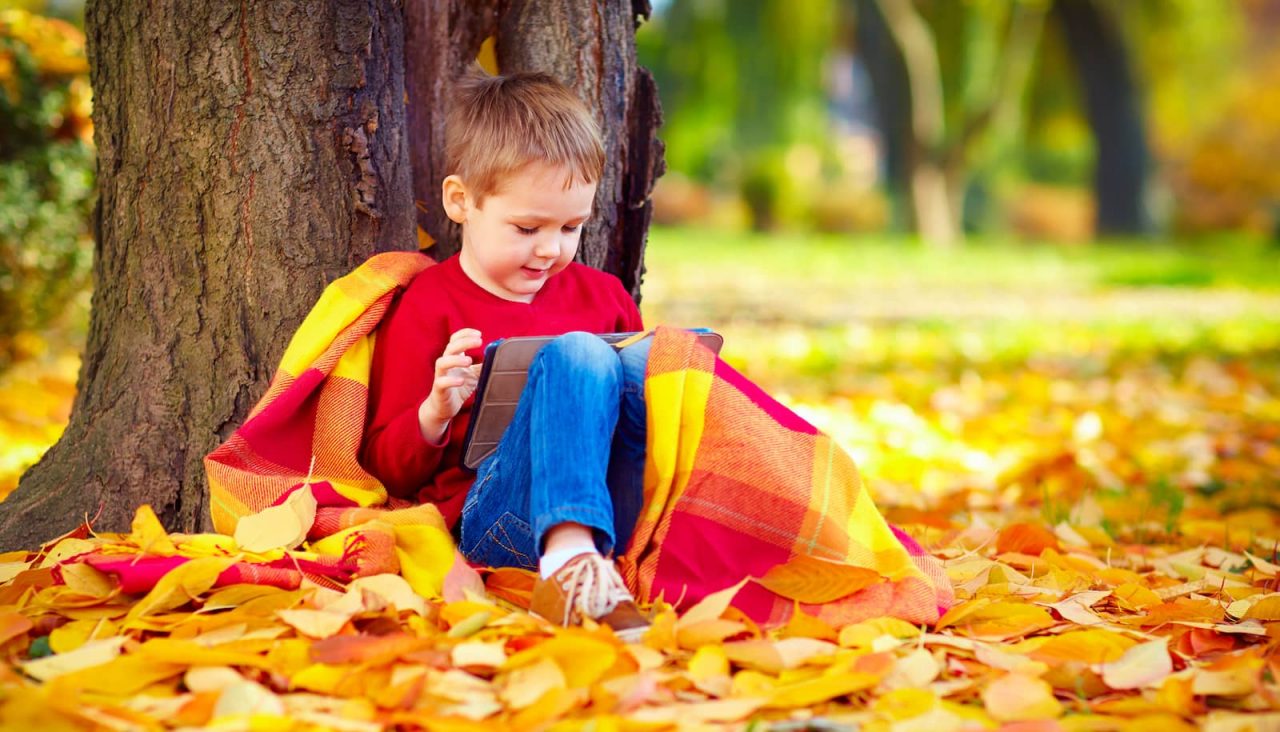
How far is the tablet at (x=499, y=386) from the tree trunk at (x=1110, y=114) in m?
17.5

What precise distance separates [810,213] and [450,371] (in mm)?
19575

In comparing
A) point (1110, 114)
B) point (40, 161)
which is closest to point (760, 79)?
point (1110, 114)

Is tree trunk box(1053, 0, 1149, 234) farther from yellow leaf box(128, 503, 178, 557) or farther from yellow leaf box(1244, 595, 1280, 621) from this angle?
yellow leaf box(128, 503, 178, 557)

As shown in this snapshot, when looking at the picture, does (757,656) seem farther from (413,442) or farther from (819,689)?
(413,442)

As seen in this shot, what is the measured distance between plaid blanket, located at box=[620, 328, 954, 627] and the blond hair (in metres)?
0.40

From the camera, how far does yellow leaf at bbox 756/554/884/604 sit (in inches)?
80.7

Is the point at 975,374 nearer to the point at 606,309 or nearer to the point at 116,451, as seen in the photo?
the point at 606,309

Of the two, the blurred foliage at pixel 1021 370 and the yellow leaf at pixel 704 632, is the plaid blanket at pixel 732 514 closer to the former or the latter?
the yellow leaf at pixel 704 632

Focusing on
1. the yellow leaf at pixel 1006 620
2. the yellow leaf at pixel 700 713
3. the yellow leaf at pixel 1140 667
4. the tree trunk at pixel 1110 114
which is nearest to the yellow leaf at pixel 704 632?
the yellow leaf at pixel 700 713

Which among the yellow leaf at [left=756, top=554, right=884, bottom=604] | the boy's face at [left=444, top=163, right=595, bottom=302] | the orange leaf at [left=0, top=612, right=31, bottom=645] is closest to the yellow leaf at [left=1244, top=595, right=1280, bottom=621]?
the yellow leaf at [left=756, top=554, right=884, bottom=604]

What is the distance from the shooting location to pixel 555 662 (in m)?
1.68

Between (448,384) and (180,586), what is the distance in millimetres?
542

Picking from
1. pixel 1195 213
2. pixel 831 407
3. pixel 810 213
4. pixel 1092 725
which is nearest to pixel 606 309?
pixel 1092 725

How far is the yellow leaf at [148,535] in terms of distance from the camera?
2080 mm
